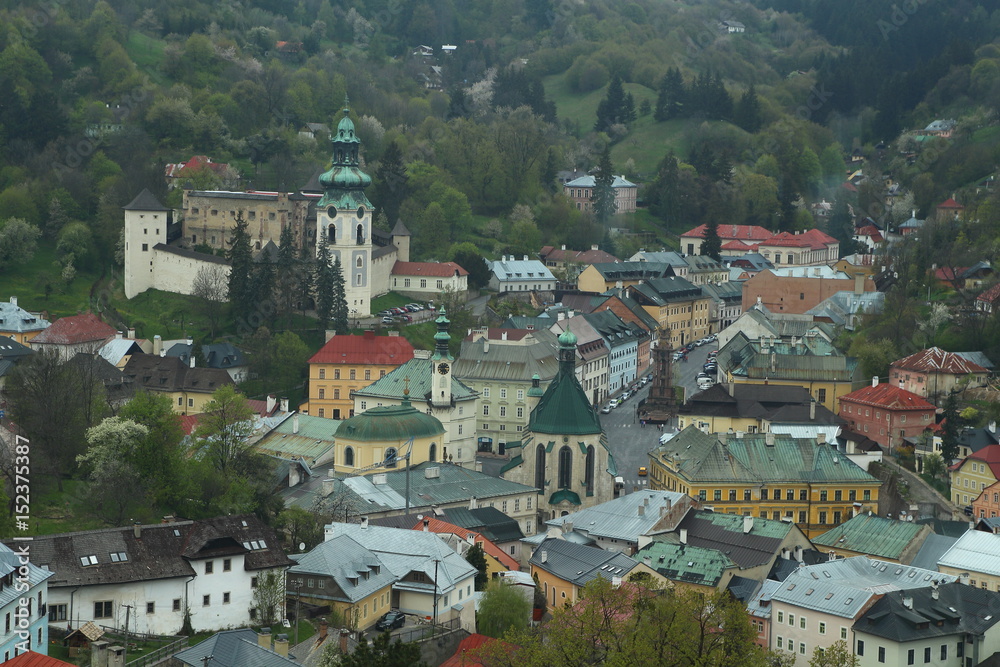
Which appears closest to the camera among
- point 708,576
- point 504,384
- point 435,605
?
point 435,605

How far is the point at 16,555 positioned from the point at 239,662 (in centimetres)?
723

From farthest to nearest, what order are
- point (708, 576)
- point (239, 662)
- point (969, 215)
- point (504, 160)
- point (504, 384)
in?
point (504, 160) < point (969, 215) < point (504, 384) < point (708, 576) < point (239, 662)

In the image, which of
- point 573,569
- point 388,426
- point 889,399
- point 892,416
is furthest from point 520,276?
point 573,569

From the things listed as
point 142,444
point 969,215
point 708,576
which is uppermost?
point 969,215

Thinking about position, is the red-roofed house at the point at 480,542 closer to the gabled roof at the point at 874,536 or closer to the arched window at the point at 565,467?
the arched window at the point at 565,467

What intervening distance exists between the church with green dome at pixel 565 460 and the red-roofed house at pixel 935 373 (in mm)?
23521

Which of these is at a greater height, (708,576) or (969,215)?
(969,215)

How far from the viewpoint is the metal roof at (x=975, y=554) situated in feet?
218

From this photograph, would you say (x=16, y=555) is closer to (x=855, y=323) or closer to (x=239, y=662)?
(x=239, y=662)

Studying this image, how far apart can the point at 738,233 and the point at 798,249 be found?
9.45 meters

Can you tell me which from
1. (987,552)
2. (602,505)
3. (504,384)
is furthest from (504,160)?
(987,552)

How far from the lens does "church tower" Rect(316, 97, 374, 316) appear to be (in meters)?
111

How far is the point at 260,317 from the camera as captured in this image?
106 metres

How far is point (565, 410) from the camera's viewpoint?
82062mm
